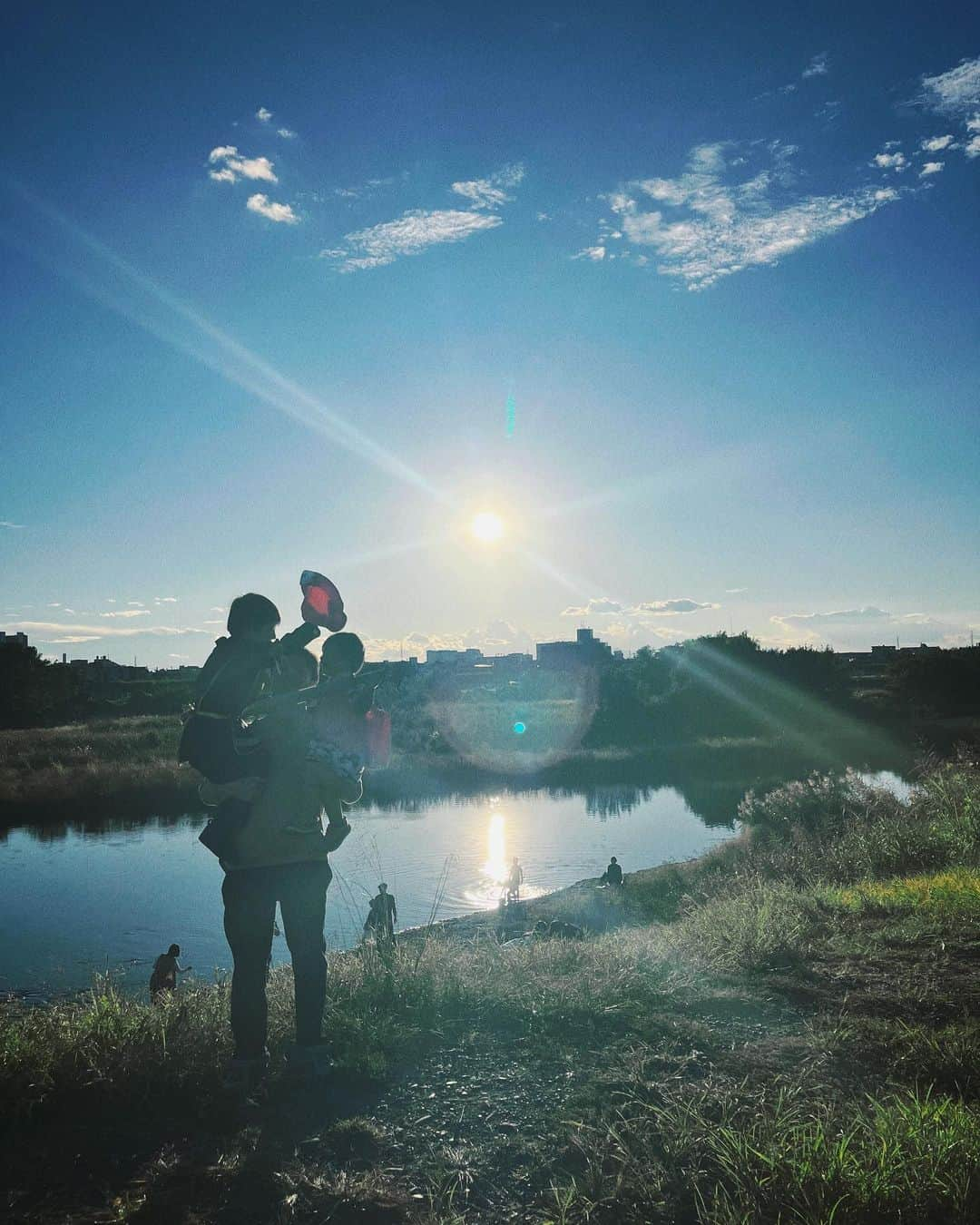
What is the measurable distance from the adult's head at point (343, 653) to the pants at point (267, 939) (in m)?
0.95

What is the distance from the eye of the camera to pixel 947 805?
42.4ft

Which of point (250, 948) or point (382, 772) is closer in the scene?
point (250, 948)

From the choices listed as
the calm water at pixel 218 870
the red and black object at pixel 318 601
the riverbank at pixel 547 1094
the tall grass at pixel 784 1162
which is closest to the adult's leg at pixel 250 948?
the riverbank at pixel 547 1094

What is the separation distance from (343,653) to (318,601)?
294 millimetres

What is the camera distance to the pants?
13.4ft

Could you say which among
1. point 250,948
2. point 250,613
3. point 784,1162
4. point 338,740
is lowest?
point 784,1162

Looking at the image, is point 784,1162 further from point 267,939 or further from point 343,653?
point 343,653

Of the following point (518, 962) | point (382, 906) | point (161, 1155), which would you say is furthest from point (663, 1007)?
point (382, 906)

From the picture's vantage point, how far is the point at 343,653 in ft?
14.8

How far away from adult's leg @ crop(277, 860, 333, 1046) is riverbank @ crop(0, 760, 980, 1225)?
0.25 m

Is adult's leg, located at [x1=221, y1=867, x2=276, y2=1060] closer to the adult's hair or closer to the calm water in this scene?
the adult's hair

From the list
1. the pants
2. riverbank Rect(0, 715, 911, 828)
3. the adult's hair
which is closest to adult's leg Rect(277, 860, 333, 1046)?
the pants

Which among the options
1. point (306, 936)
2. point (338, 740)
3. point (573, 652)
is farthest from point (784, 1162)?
point (573, 652)

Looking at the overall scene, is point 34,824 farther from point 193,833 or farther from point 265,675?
point 265,675
